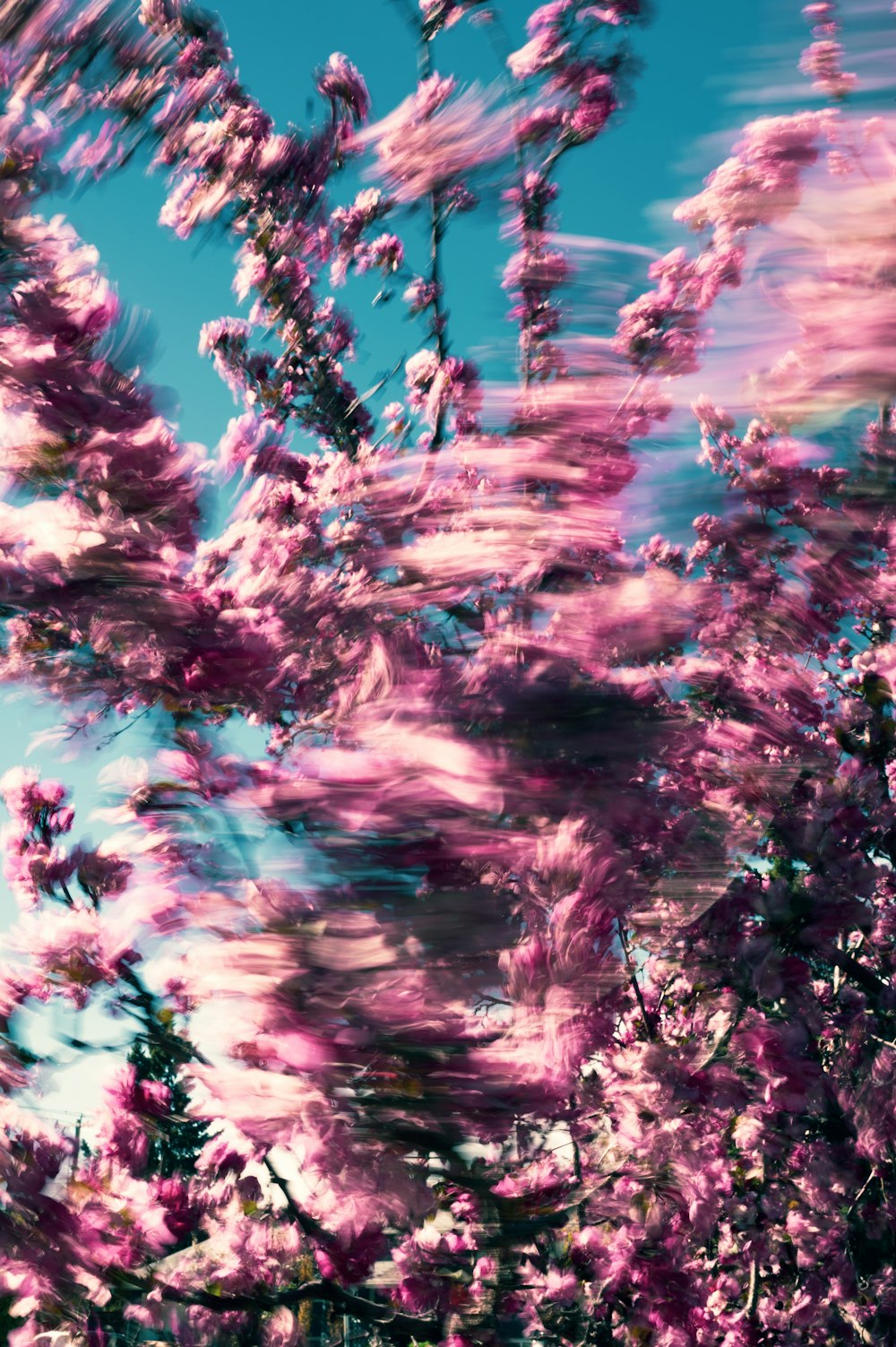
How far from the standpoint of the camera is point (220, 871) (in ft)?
5.01

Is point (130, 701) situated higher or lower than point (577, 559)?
lower

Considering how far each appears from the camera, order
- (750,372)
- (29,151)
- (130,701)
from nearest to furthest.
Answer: (750,372), (29,151), (130,701)

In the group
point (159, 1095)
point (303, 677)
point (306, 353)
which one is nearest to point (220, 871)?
point (303, 677)

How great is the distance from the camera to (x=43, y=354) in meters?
1.58

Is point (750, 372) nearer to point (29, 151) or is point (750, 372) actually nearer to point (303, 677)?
point (303, 677)

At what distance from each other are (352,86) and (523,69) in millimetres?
602

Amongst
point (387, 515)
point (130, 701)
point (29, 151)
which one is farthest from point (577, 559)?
point (29, 151)

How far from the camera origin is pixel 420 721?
146cm

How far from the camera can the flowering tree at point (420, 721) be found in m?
1.36

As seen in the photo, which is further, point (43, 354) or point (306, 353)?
point (306, 353)

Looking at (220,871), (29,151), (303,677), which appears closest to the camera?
(220,871)

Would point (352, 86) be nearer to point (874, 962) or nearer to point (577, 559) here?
point (577, 559)

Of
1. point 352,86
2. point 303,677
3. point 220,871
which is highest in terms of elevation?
point 352,86

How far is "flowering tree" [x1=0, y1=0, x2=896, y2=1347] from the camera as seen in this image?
1.36 meters
